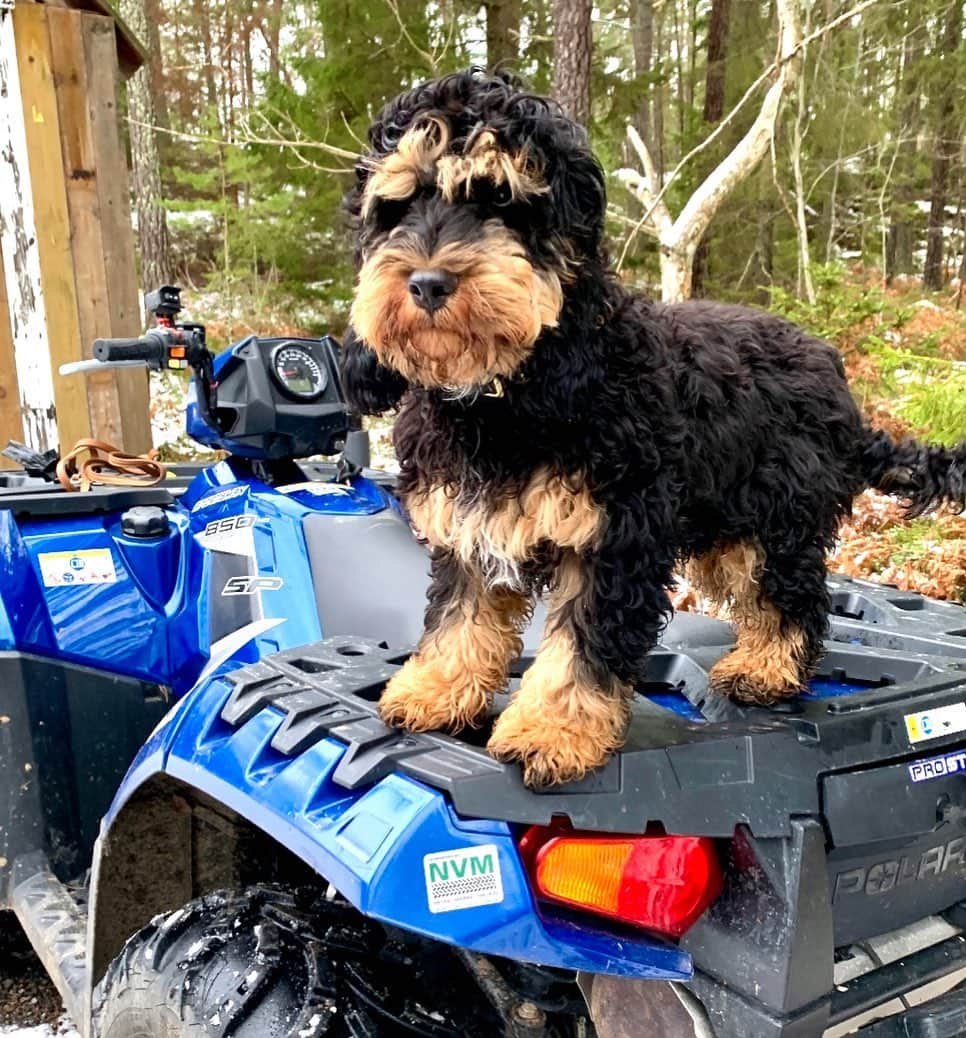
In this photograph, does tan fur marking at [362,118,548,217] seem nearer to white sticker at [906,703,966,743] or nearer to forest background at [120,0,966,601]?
white sticker at [906,703,966,743]

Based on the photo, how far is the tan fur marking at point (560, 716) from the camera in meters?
1.48

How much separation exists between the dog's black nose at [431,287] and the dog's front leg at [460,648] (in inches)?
22.9

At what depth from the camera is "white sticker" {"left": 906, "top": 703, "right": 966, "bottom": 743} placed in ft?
5.32

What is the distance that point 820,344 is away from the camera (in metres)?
2.18

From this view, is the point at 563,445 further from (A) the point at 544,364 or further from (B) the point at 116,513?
(B) the point at 116,513

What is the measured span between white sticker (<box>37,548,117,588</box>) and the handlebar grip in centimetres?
57

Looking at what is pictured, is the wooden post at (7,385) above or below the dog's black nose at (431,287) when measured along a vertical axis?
below

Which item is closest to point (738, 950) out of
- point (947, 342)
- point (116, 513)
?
point (116, 513)

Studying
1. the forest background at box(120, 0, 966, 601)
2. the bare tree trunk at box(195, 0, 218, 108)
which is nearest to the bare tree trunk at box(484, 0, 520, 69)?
the forest background at box(120, 0, 966, 601)

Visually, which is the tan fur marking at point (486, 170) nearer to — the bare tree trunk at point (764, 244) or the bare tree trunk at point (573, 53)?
the bare tree trunk at point (573, 53)

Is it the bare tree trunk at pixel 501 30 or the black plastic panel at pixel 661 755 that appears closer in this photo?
the black plastic panel at pixel 661 755

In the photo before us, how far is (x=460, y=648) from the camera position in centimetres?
186

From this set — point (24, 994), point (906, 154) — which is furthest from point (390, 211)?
point (906, 154)

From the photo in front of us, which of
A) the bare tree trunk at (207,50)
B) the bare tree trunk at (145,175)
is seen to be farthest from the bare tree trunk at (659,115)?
the bare tree trunk at (207,50)
